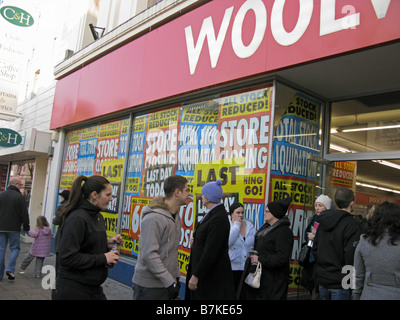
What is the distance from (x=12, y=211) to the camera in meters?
6.80

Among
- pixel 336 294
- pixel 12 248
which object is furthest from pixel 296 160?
pixel 12 248

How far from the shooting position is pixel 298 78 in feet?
17.0

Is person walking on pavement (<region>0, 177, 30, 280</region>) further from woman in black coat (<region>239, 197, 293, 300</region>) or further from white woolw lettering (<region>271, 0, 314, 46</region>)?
white woolw lettering (<region>271, 0, 314, 46</region>)

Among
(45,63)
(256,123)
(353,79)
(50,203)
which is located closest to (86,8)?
(45,63)

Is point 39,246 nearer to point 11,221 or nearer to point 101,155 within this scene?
point 11,221

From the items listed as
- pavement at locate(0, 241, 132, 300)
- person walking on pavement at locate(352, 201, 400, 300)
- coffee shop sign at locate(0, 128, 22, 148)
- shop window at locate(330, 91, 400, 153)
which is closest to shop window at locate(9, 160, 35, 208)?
coffee shop sign at locate(0, 128, 22, 148)

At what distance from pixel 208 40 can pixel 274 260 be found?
11.7ft

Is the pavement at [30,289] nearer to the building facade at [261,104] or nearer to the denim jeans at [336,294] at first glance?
the building facade at [261,104]

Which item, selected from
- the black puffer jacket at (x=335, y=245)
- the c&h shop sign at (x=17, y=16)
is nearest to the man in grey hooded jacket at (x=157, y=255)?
the black puffer jacket at (x=335, y=245)

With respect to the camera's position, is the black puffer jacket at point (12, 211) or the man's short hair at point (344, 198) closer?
the man's short hair at point (344, 198)

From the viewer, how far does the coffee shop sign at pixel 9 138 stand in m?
11.6

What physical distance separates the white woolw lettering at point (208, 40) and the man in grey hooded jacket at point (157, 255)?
3.17m
